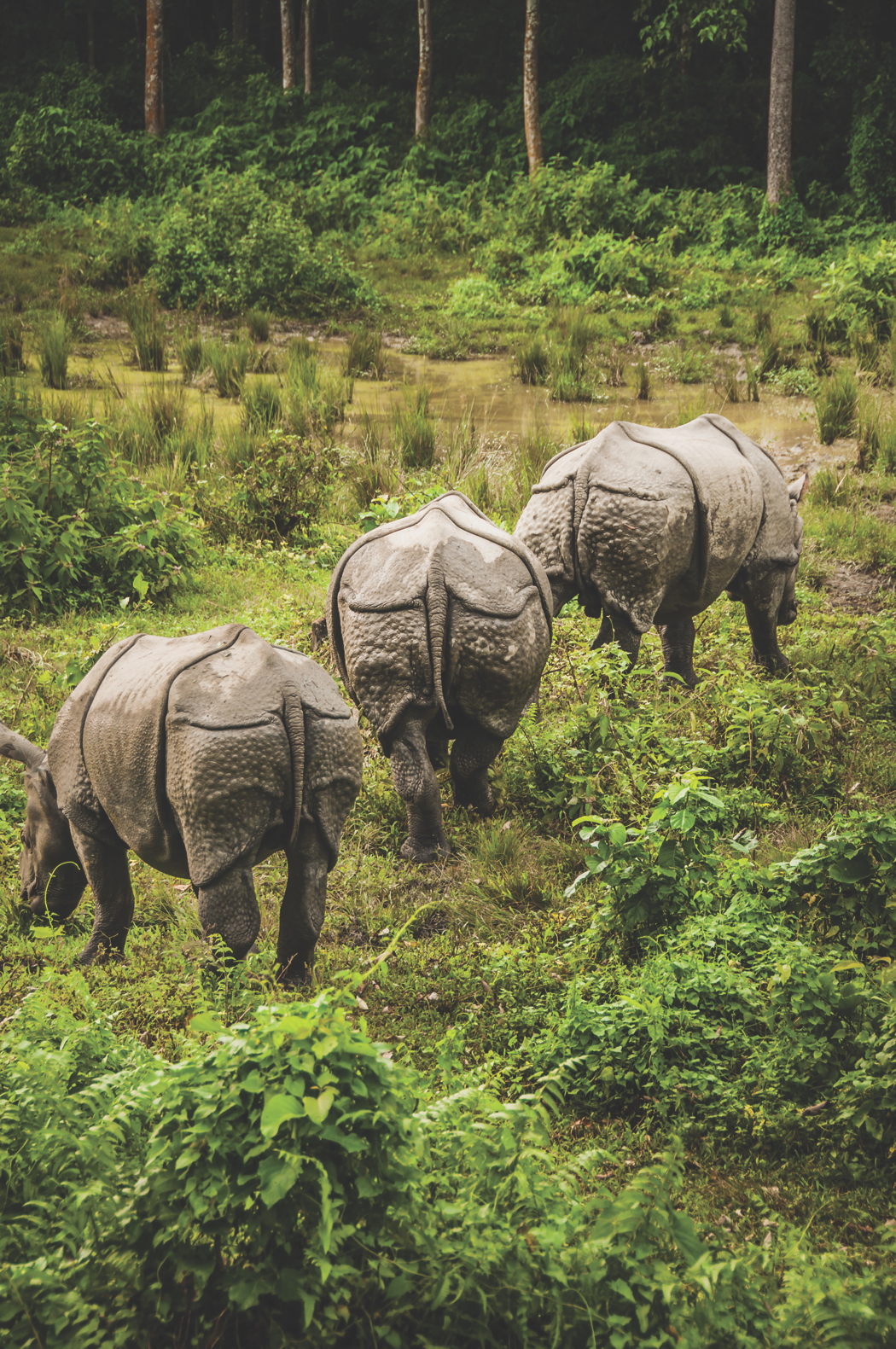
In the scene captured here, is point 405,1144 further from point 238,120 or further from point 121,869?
point 238,120

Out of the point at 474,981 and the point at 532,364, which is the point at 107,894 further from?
the point at 532,364

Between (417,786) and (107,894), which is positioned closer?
(107,894)

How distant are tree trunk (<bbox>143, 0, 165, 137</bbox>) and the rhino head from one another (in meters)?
20.9

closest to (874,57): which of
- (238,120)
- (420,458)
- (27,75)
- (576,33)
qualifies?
(576,33)

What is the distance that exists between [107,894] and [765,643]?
3.94m

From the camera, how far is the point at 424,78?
2144cm

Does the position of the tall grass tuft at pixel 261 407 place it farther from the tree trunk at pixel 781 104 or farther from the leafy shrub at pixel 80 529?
the tree trunk at pixel 781 104

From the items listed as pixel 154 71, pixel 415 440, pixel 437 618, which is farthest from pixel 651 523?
pixel 154 71

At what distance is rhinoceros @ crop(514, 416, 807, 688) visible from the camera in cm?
490

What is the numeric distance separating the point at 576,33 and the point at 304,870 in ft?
81.9

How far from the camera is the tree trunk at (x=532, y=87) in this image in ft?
61.7

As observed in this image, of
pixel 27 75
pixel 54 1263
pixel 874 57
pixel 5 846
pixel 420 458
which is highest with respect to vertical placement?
pixel 27 75

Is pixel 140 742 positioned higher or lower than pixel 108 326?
lower

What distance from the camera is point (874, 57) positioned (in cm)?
1788
